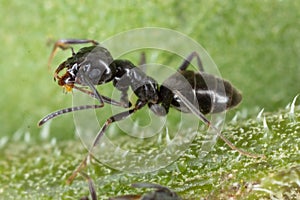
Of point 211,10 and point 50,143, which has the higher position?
point 211,10

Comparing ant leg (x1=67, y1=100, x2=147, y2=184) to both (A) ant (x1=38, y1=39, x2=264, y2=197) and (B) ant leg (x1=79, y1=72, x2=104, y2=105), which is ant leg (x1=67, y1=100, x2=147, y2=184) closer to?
(A) ant (x1=38, y1=39, x2=264, y2=197)

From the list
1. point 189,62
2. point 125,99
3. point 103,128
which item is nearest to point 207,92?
point 189,62

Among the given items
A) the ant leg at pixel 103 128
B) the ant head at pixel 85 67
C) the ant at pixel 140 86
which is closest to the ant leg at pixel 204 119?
the ant at pixel 140 86

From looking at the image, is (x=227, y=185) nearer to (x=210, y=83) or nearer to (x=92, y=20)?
(x=210, y=83)

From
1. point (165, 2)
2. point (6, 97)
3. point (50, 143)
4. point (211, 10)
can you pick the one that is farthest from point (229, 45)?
point (6, 97)

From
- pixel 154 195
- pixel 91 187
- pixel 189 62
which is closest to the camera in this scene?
pixel 154 195

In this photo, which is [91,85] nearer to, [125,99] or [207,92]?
[125,99]
